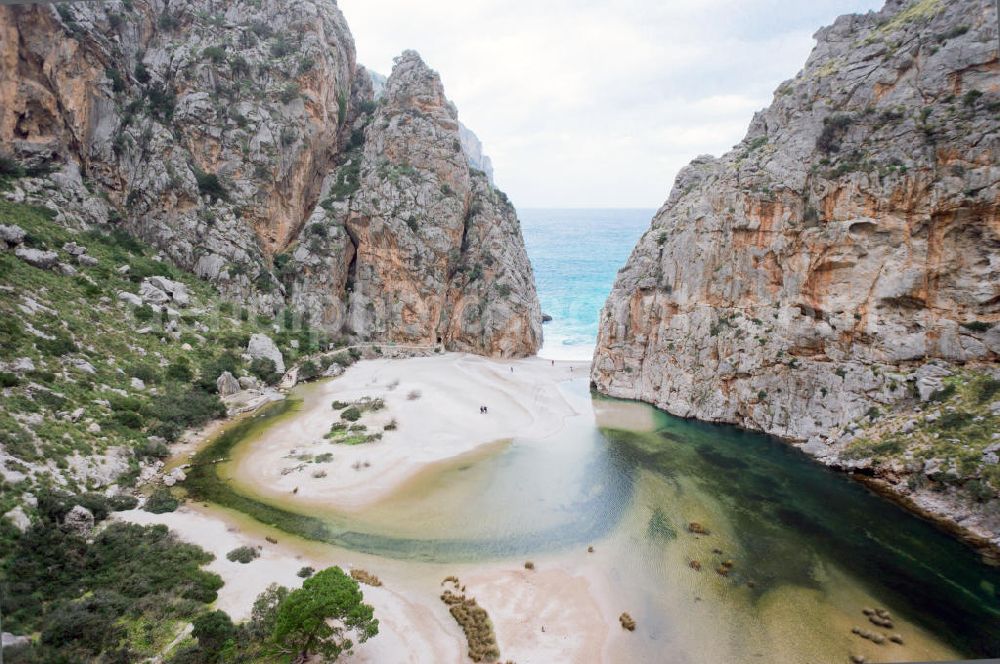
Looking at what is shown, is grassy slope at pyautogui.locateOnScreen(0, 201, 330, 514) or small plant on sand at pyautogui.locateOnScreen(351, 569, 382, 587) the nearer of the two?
small plant on sand at pyautogui.locateOnScreen(351, 569, 382, 587)

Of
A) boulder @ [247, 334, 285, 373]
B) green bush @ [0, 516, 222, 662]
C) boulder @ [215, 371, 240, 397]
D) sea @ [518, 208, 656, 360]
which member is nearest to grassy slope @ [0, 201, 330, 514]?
boulder @ [215, 371, 240, 397]

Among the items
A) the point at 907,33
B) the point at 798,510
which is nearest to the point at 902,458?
the point at 798,510

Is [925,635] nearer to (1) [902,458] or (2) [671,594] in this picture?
(2) [671,594]

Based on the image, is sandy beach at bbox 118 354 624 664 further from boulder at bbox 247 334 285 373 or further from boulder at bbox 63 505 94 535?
boulder at bbox 247 334 285 373

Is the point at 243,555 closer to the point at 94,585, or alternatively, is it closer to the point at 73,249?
the point at 94,585

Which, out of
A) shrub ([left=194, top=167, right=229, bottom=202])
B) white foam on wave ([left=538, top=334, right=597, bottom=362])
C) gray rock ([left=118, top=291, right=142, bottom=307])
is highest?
shrub ([left=194, top=167, right=229, bottom=202])

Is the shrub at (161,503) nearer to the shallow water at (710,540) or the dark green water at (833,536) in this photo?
the shallow water at (710,540)

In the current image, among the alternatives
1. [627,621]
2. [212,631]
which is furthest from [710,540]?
[212,631]
